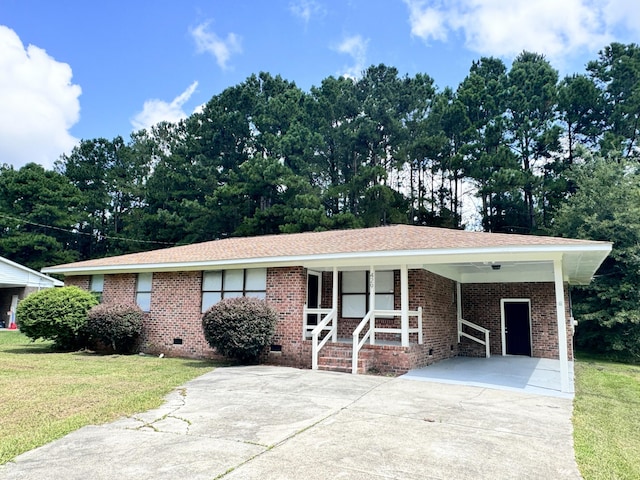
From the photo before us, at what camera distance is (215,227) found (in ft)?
103

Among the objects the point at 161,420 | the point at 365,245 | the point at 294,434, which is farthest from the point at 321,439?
the point at 365,245

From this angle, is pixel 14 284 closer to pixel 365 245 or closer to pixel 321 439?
pixel 365 245

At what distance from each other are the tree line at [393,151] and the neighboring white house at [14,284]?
851 centimetres

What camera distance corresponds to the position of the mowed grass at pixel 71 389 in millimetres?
5200

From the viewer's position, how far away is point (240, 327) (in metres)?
10.3

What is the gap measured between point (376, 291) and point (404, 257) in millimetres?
2297

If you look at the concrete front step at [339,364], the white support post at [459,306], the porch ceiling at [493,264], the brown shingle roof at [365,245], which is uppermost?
the brown shingle roof at [365,245]

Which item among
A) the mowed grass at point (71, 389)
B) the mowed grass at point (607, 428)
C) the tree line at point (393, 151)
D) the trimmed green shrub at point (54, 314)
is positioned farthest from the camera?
the tree line at point (393, 151)

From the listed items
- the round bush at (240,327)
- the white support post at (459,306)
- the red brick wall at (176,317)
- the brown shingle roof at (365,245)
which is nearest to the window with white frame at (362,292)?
the brown shingle roof at (365,245)

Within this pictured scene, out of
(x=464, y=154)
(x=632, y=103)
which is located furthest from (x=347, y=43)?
(x=632, y=103)

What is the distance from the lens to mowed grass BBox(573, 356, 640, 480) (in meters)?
4.32

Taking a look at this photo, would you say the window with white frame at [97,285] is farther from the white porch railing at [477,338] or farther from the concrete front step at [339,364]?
the white porch railing at [477,338]

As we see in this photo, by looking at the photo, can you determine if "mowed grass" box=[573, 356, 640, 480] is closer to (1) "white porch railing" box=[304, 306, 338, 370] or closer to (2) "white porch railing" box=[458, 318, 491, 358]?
(2) "white porch railing" box=[458, 318, 491, 358]

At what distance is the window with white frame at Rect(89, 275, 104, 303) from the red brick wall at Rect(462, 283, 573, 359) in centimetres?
1193
